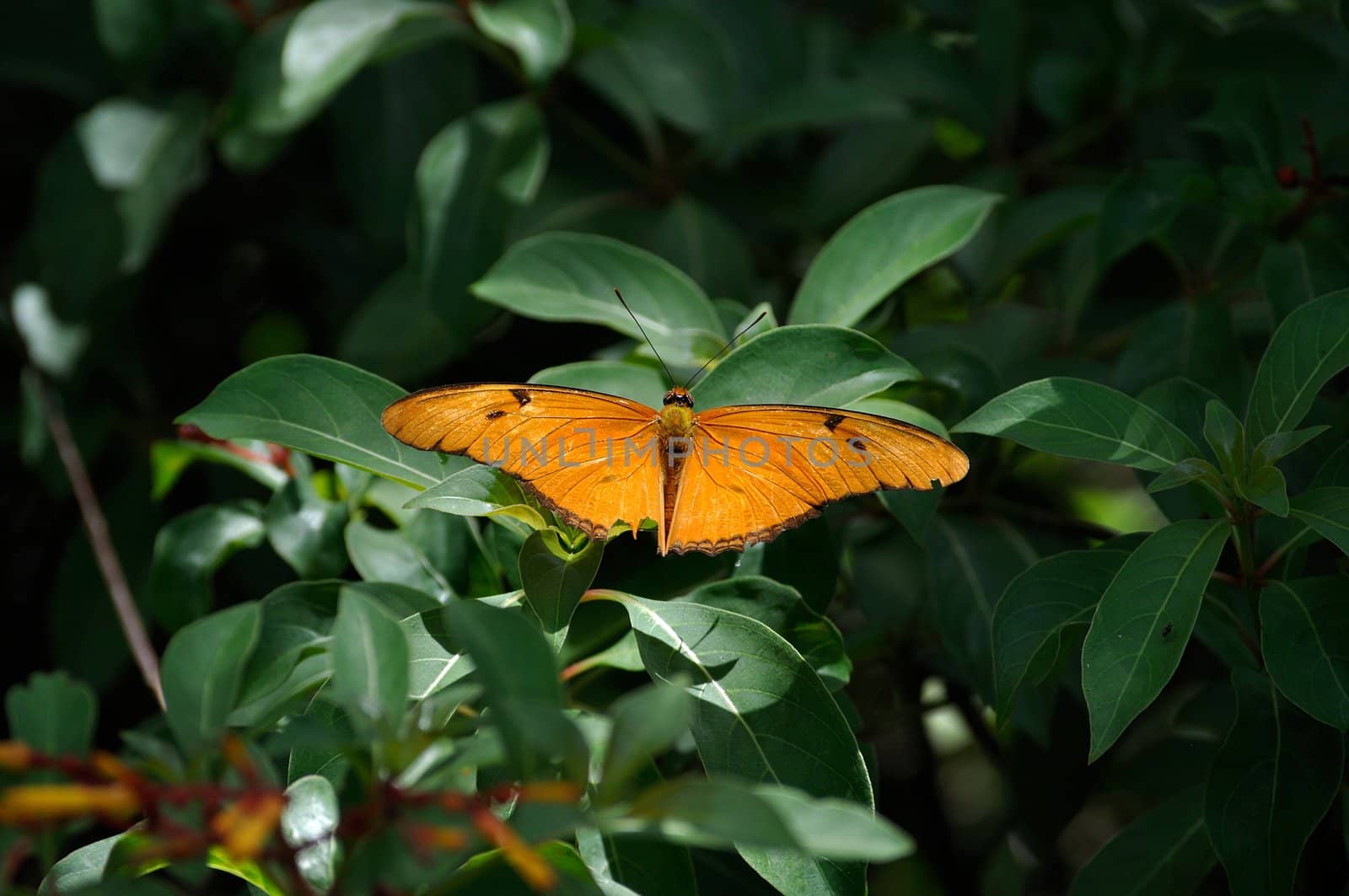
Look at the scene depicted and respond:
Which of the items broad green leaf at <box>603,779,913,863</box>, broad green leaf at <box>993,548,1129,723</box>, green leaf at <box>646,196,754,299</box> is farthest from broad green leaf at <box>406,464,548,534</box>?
A: green leaf at <box>646,196,754,299</box>

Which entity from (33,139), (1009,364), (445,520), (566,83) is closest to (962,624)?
(1009,364)

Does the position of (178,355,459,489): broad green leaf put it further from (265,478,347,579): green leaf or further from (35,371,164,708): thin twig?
(35,371,164,708): thin twig

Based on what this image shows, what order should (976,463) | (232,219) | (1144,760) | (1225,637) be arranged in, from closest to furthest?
(1225,637)
(976,463)
(1144,760)
(232,219)

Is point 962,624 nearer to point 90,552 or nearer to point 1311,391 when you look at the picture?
point 1311,391

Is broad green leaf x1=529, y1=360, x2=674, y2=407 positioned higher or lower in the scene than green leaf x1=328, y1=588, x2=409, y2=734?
lower

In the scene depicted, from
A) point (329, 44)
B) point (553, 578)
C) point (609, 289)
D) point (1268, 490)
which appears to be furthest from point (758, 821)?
point (329, 44)

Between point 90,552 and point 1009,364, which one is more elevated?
point 1009,364

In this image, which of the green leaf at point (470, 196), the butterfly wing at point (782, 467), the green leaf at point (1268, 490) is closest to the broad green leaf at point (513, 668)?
the butterfly wing at point (782, 467)
